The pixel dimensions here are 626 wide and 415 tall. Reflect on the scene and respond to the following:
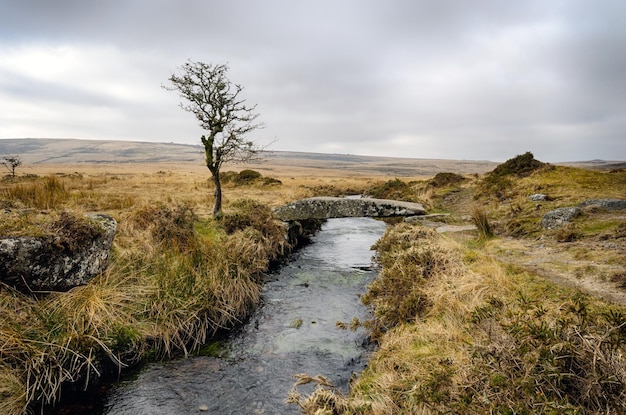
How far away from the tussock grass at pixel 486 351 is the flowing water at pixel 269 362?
68cm

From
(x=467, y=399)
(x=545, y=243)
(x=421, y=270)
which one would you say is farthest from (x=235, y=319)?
(x=545, y=243)

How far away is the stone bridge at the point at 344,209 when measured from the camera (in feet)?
49.6

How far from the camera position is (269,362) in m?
7.14

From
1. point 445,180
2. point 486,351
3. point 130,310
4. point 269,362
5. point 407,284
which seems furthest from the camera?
point 445,180

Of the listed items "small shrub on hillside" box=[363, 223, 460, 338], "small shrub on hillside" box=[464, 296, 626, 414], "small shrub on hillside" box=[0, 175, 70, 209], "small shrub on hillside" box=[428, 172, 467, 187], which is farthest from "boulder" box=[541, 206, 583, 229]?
"small shrub on hillside" box=[428, 172, 467, 187]

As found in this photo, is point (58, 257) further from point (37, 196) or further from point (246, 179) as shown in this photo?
point (246, 179)

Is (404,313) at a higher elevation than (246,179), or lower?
lower

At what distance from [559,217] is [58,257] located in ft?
44.7

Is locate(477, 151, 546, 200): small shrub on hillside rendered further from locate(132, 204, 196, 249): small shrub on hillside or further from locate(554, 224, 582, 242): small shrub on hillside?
locate(132, 204, 196, 249): small shrub on hillside

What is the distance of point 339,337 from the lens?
8.09 meters

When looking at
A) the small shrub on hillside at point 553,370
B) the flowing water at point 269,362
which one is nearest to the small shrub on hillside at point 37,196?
the flowing water at point 269,362

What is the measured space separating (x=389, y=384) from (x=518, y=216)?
12.2m

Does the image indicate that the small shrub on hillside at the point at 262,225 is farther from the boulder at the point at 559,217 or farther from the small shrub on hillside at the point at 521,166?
the small shrub on hillside at the point at 521,166

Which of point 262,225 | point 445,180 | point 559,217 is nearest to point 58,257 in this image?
point 262,225
